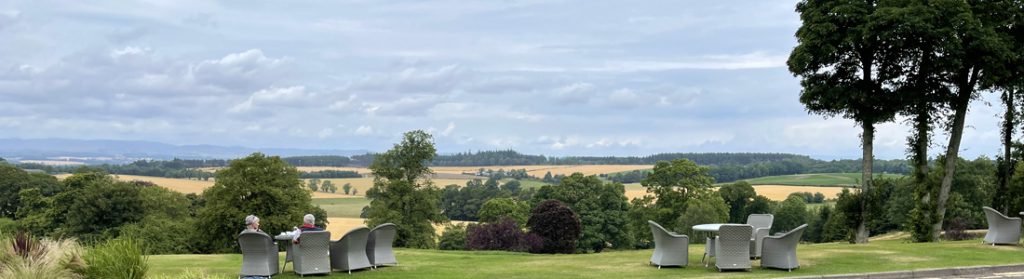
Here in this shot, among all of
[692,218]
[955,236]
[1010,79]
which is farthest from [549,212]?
[1010,79]

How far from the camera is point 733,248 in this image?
14.2 metres

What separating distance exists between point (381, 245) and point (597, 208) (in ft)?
187

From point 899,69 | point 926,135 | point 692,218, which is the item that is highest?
point 899,69

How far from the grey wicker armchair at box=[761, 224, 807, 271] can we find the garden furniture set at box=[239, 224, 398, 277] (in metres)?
6.98

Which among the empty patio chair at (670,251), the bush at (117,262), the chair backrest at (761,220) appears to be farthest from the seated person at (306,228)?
the chair backrest at (761,220)

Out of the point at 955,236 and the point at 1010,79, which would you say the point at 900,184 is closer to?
the point at 955,236

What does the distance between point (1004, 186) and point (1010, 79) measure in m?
6.72

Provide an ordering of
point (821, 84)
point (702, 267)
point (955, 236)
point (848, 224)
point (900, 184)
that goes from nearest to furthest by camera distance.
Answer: point (702, 267), point (821, 84), point (848, 224), point (955, 236), point (900, 184)

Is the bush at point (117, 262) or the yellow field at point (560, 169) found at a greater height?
the yellow field at point (560, 169)

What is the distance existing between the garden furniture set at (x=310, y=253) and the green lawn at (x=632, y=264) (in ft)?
0.73

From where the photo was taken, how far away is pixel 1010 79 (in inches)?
833

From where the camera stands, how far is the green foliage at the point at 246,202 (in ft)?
142

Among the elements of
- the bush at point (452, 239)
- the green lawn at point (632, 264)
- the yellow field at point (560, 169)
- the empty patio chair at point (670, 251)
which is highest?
the yellow field at point (560, 169)

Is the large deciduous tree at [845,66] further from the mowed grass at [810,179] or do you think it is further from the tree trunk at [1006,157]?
the mowed grass at [810,179]
